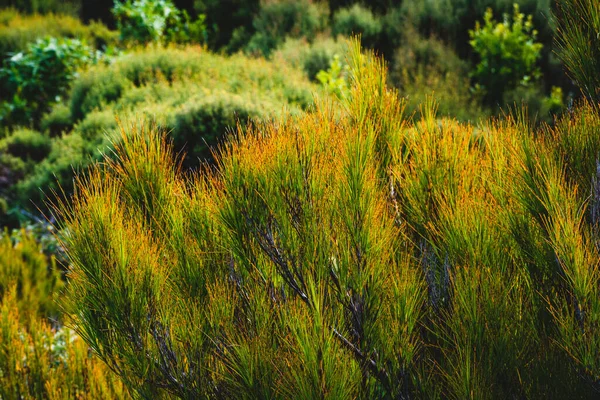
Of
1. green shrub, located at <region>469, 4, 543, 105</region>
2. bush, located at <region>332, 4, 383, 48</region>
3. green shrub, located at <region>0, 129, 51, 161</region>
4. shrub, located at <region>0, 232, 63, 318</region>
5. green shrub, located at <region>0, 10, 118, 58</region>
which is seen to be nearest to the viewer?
shrub, located at <region>0, 232, 63, 318</region>

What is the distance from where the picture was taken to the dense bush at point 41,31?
40.3 feet

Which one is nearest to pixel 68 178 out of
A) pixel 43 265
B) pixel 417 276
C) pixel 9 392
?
pixel 43 265

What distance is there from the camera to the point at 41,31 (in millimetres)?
12734

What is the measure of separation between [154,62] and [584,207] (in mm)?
8230

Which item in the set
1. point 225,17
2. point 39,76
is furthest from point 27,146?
point 225,17

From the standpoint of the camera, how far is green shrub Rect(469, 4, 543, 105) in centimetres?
934

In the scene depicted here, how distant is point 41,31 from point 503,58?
8550 mm

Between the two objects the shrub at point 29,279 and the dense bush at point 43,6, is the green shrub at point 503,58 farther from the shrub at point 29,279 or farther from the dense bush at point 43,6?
the dense bush at point 43,6

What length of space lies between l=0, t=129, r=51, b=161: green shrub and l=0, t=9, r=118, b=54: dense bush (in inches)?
119

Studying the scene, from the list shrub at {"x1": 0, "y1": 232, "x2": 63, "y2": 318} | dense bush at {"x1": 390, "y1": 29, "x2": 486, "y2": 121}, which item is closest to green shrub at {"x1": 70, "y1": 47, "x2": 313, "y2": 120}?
dense bush at {"x1": 390, "y1": 29, "x2": 486, "y2": 121}

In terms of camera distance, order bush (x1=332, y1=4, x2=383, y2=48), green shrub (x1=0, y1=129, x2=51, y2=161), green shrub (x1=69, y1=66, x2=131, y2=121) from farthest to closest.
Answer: bush (x1=332, y1=4, x2=383, y2=48)
green shrub (x1=69, y1=66, x2=131, y2=121)
green shrub (x1=0, y1=129, x2=51, y2=161)

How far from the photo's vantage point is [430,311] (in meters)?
2.35

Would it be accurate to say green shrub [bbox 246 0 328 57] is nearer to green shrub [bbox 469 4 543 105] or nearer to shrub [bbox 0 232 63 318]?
green shrub [bbox 469 4 543 105]

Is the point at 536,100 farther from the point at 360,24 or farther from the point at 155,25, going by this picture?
Answer: the point at 155,25
